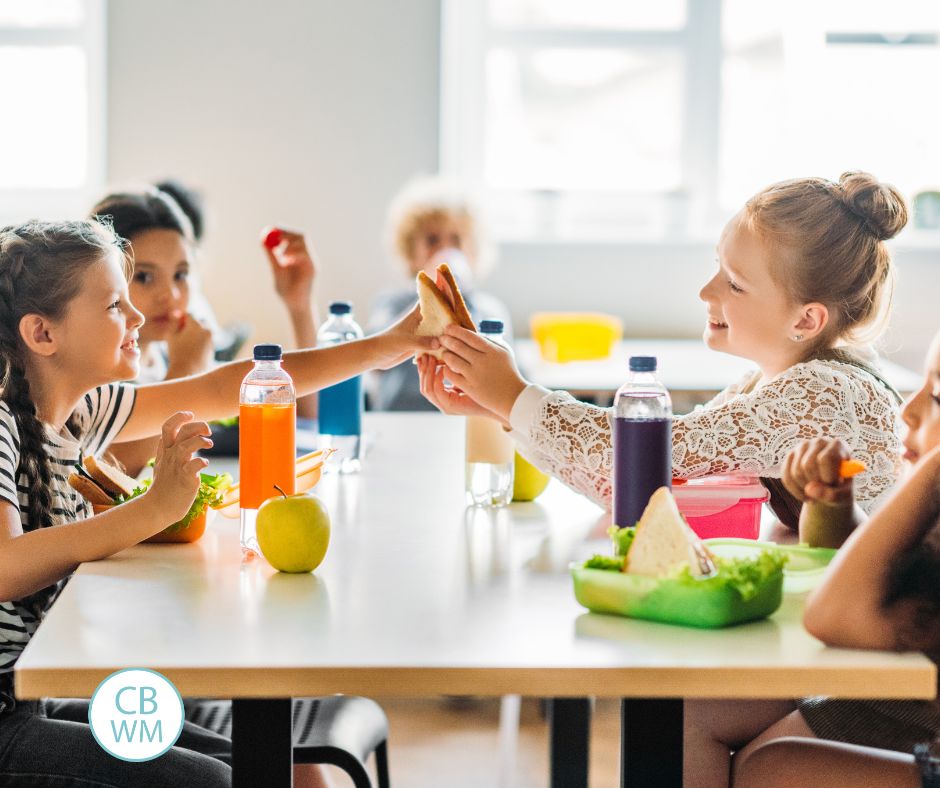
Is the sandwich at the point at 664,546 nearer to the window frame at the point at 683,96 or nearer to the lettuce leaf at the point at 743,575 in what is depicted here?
the lettuce leaf at the point at 743,575

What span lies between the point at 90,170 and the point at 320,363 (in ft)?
8.77

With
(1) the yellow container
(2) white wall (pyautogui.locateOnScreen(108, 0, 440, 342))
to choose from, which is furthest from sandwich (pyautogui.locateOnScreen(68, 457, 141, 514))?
(2) white wall (pyautogui.locateOnScreen(108, 0, 440, 342))

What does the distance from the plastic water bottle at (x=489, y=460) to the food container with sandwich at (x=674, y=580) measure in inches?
19.2

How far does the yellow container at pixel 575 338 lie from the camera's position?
3.69 meters

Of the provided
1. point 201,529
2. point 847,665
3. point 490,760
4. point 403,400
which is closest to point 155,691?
point 201,529

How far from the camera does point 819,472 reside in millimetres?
1249

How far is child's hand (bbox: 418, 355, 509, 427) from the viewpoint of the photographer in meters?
1.64

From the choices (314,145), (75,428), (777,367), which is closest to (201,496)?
(75,428)

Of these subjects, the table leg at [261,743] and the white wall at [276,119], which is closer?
the table leg at [261,743]

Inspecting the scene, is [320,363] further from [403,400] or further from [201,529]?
[403,400]

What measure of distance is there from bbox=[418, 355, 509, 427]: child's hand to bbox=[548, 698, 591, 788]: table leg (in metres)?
0.47

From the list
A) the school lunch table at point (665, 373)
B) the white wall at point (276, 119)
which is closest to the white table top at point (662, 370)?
the school lunch table at point (665, 373)

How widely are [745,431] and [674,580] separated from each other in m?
0.46

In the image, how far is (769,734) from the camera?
4.58 ft
